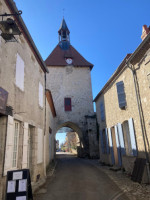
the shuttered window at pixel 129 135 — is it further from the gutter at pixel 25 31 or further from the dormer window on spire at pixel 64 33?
the dormer window on spire at pixel 64 33

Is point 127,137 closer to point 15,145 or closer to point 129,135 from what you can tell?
point 129,135

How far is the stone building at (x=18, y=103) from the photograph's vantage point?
414 centimetres

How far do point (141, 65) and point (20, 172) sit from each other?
18.2 ft

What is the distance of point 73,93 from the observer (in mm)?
19594

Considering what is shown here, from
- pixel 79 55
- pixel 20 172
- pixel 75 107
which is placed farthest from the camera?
pixel 79 55

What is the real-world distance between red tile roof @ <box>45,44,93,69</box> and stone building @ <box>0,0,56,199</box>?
13130 millimetres

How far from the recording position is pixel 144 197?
4.53 metres

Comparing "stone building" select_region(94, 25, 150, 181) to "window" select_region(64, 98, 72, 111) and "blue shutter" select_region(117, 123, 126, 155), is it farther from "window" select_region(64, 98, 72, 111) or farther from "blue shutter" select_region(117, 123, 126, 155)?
"window" select_region(64, 98, 72, 111)

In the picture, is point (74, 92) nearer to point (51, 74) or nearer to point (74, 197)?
point (51, 74)

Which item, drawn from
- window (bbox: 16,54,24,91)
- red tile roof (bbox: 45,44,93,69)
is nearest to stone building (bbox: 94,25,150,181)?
window (bbox: 16,54,24,91)

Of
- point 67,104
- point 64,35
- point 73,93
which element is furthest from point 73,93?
point 64,35

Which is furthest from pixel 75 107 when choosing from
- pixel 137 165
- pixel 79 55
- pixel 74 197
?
pixel 74 197

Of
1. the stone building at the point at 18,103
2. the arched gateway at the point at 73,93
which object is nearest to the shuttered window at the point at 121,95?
the stone building at the point at 18,103

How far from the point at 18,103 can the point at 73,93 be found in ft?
48.0
